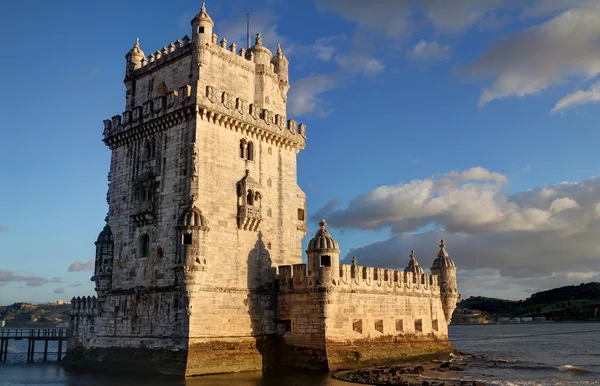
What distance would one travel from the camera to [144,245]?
120 feet

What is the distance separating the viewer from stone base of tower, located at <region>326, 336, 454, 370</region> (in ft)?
114

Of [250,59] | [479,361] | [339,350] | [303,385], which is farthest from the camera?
[479,361]

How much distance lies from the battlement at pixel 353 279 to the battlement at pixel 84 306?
13.2 m

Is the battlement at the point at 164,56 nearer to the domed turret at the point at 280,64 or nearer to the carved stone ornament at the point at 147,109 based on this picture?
the carved stone ornament at the point at 147,109

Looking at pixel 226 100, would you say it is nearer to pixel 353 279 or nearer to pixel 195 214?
pixel 195 214

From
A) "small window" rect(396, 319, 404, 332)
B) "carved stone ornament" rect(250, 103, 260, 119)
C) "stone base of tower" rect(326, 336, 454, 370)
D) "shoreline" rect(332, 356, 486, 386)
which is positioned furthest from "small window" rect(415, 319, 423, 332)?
"carved stone ornament" rect(250, 103, 260, 119)

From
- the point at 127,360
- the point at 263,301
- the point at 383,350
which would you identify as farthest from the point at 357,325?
the point at 127,360

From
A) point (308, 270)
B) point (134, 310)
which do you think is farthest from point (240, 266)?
point (134, 310)

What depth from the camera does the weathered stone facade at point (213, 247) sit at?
3344cm

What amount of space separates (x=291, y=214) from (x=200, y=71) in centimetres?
1164

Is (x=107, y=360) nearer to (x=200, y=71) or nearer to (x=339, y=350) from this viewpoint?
(x=339, y=350)

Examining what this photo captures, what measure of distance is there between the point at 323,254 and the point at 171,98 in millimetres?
13879

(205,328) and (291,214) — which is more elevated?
(291,214)

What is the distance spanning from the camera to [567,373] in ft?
132
